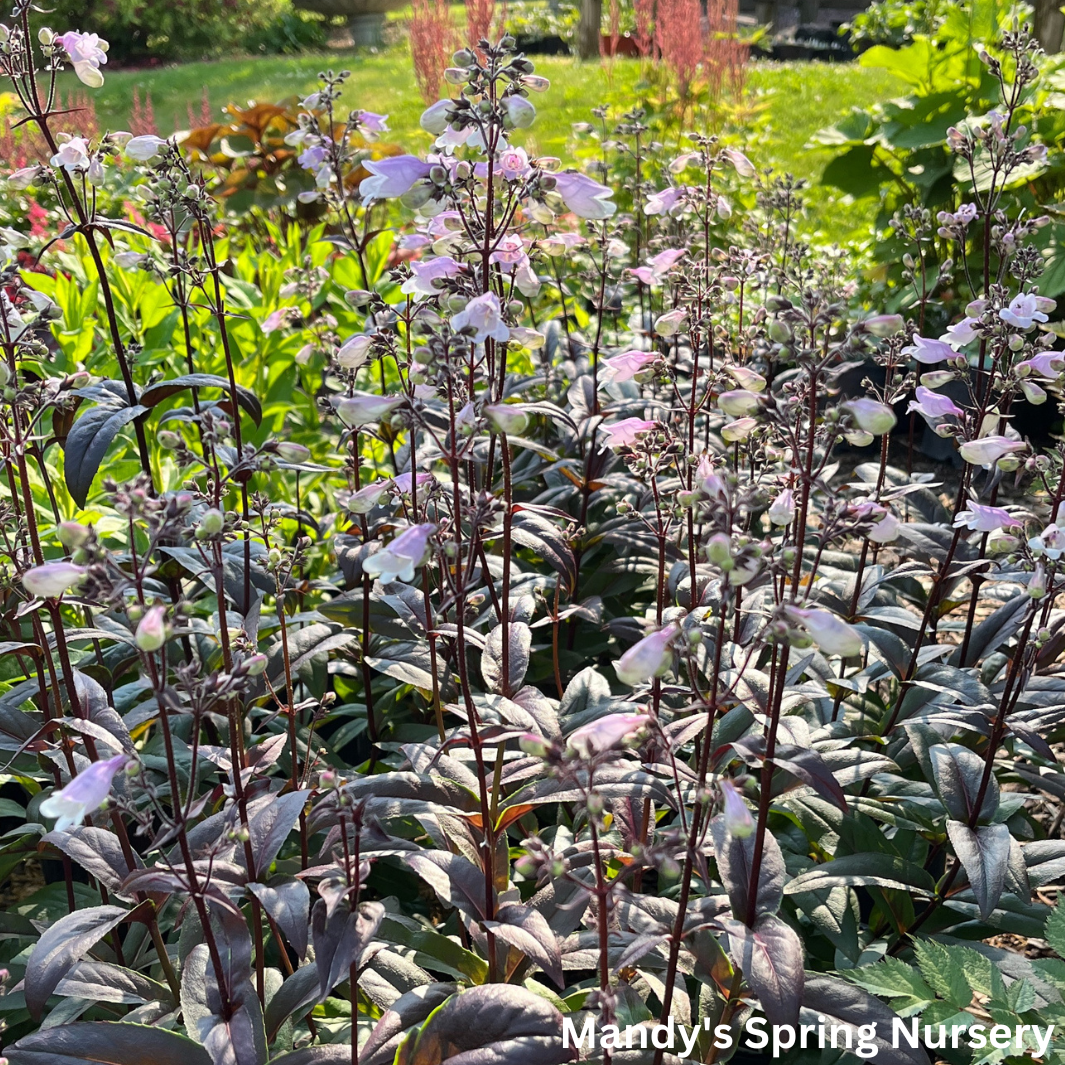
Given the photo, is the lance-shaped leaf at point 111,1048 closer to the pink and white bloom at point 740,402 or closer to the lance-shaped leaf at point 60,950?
the lance-shaped leaf at point 60,950

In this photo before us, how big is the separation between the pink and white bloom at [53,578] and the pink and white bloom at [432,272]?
86cm

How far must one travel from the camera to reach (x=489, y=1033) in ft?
5.63

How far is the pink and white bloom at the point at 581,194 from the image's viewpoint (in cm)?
195

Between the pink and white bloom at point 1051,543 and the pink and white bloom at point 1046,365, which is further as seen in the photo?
the pink and white bloom at point 1046,365

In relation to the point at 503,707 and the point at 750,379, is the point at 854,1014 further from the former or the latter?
the point at 750,379

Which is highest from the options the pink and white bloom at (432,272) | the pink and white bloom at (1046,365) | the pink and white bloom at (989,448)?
the pink and white bloom at (432,272)

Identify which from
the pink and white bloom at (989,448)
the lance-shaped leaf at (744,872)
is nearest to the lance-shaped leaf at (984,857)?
the lance-shaped leaf at (744,872)

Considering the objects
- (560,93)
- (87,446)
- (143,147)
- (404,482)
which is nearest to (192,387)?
(87,446)

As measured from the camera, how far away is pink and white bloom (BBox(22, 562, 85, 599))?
143 centimetres

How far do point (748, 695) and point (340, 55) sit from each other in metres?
21.4

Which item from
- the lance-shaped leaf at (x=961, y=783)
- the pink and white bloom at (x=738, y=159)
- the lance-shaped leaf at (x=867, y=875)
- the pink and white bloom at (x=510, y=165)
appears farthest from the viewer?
the pink and white bloom at (x=738, y=159)

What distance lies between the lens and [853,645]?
1.45 meters

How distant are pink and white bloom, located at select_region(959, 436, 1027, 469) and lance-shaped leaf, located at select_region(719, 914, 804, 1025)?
1.05m

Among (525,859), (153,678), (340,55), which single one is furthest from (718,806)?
(340,55)
